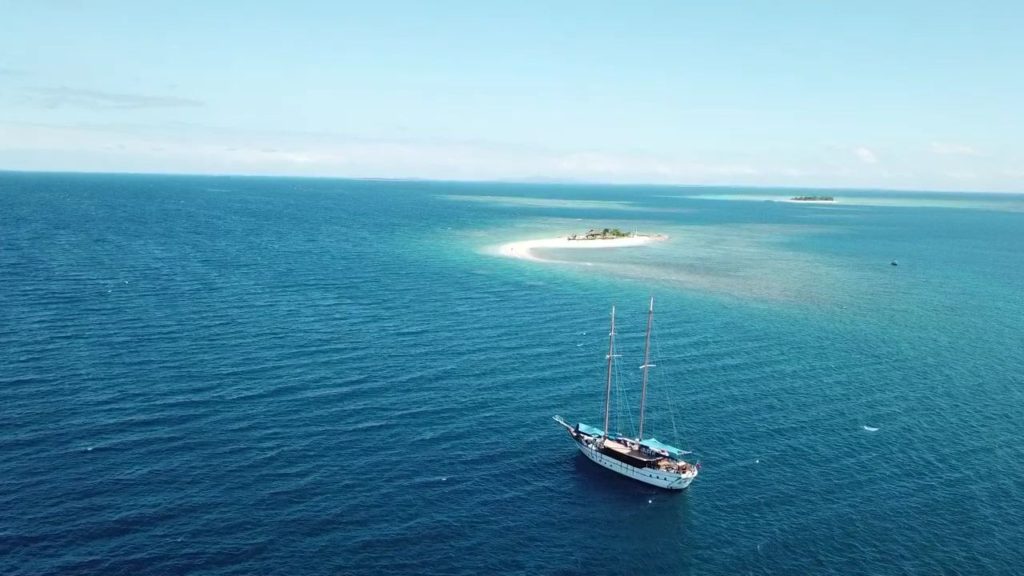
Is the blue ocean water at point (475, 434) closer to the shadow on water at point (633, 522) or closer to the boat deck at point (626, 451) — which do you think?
the shadow on water at point (633, 522)

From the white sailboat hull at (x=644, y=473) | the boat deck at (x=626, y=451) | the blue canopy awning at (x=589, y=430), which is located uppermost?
the blue canopy awning at (x=589, y=430)

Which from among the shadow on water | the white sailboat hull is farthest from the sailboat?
the shadow on water

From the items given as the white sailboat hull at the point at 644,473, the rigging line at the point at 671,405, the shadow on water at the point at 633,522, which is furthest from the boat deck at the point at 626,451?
the rigging line at the point at 671,405

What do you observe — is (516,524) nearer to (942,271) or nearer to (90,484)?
(90,484)

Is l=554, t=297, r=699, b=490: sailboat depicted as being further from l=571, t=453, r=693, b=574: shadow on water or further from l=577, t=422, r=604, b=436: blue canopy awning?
l=571, t=453, r=693, b=574: shadow on water

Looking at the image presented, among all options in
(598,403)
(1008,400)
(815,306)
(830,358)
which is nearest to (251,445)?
(598,403)

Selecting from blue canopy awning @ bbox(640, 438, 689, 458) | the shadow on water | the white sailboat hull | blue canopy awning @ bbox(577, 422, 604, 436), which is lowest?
the shadow on water
